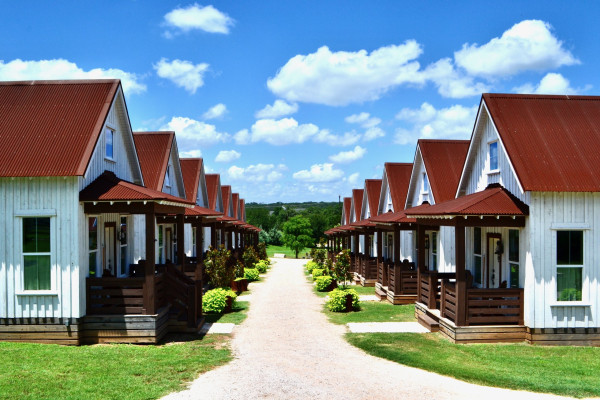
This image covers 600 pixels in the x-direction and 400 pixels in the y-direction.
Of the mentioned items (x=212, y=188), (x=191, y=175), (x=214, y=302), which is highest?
(x=191, y=175)

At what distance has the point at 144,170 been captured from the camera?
23344 mm

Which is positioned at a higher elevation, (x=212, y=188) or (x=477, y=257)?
(x=212, y=188)

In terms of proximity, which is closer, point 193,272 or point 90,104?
point 90,104

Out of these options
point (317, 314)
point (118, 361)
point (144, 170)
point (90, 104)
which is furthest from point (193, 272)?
point (118, 361)

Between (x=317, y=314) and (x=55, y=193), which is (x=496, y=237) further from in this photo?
(x=55, y=193)

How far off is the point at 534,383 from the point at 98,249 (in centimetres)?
1177

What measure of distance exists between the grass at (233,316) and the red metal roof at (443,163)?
8.78 metres

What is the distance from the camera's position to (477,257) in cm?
1831

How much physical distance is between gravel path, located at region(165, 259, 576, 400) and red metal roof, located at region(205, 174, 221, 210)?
21057 millimetres

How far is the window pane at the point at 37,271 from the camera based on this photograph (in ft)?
43.3

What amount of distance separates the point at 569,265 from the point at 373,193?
23.6 m

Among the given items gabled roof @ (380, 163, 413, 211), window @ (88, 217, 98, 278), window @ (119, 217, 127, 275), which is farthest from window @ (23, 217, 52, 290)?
gabled roof @ (380, 163, 413, 211)

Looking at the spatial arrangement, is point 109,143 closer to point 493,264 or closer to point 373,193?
point 493,264

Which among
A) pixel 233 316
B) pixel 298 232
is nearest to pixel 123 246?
pixel 233 316
